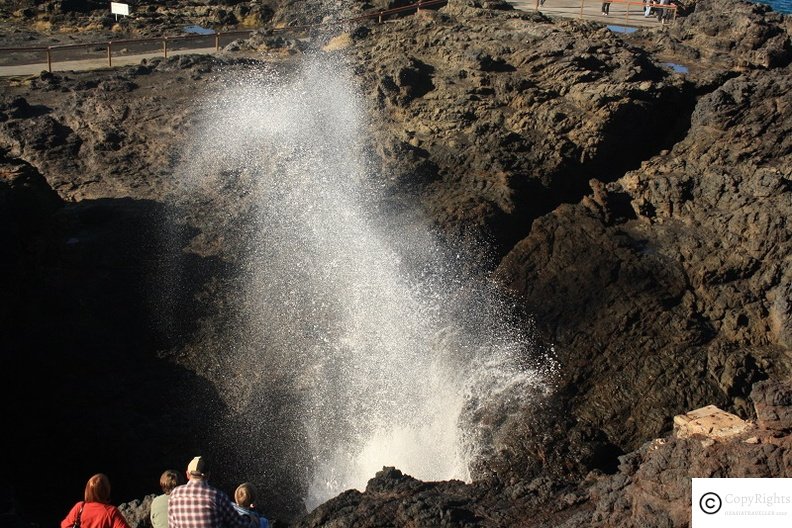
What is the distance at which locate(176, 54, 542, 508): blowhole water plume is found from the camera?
11.7 metres

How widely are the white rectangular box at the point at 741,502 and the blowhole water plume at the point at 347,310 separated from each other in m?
4.27

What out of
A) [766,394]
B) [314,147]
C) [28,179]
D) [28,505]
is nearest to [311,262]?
[314,147]

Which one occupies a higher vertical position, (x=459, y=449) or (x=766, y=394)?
(x=766, y=394)

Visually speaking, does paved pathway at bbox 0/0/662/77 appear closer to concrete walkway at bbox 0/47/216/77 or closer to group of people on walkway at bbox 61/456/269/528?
concrete walkway at bbox 0/47/216/77

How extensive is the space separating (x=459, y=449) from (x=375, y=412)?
131 centimetres

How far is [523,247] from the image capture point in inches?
520

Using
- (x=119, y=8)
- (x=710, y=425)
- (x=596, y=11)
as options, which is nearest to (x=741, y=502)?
(x=710, y=425)

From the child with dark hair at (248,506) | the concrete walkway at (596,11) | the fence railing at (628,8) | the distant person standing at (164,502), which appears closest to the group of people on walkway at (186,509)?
the child with dark hair at (248,506)

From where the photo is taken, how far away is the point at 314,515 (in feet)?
29.1

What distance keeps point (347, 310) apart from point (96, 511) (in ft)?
21.7

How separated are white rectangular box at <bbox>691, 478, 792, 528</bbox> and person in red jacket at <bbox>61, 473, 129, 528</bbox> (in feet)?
13.4

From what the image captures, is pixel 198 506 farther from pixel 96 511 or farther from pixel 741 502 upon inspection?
pixel 741 502

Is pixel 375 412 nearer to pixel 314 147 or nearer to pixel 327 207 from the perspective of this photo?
pixel 327 207

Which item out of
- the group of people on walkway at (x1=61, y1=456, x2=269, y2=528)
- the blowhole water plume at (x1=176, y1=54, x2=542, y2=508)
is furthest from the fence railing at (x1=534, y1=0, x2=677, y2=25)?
the group of people on walkway at (x1=61, y1=456, x2=269, y2=528)
